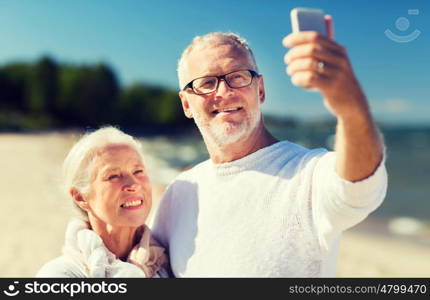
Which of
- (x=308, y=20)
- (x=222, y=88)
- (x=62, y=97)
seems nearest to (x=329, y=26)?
(x=308, y=20)

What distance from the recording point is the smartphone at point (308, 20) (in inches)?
52.9

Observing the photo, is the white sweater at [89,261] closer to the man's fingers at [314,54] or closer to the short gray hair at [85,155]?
the short gray hair at [85,155]

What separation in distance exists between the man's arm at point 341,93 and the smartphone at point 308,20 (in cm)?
3

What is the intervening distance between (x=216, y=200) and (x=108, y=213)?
18.6 inches

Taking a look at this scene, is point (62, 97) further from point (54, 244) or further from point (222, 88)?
point (222, 88)

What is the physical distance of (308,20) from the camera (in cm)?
135

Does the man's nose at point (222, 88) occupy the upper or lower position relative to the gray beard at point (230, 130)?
upper

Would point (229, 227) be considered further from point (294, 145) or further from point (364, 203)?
point (364, 203)

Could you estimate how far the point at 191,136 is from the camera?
6225 cm

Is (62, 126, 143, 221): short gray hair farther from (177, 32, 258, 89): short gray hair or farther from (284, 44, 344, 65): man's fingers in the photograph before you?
(284, 44, 344, 65): man's fingers

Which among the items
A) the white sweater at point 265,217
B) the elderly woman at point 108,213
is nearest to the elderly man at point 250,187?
the white sweater at point 265,217

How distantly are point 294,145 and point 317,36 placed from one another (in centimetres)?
83

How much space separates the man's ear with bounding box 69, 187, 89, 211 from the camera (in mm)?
2242

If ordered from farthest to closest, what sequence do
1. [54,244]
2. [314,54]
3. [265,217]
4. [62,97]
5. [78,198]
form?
[62,97] < [54,244] < [78,198] < [265,217] < [314,54]
